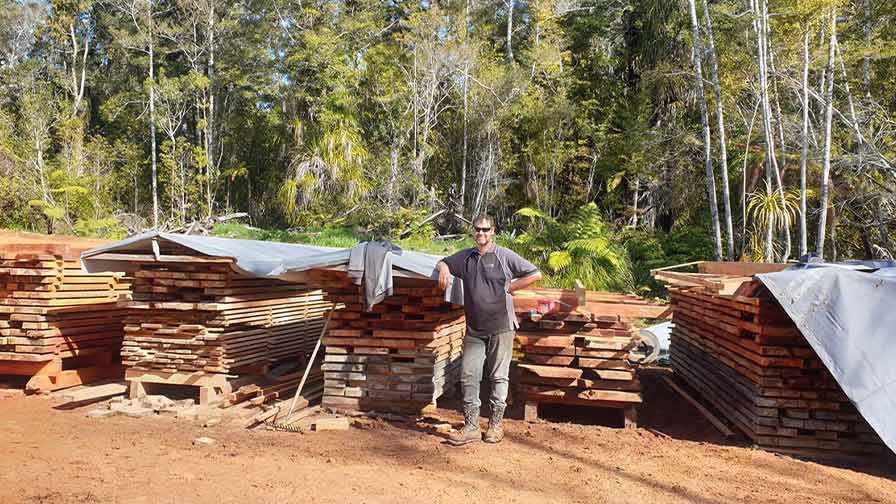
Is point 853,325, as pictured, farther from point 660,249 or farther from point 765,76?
point 660,249

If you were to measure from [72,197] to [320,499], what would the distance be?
21624mm

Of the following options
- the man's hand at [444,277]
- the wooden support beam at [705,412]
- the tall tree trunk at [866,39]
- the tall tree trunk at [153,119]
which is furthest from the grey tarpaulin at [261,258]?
the tall tree trunk at [153,119]

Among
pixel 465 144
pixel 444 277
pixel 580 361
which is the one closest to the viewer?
pixel 444 277

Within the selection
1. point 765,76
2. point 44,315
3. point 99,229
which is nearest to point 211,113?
point 99,229

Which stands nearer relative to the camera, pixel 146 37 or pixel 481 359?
pixel 481 359

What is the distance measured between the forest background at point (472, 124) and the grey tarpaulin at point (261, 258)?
8286mm

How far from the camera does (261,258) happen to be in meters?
7.44

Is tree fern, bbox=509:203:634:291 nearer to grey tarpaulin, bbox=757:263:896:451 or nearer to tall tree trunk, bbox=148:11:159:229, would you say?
grey tarpaulin, bbox=757:263:896:451

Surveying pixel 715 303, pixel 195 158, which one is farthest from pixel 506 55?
pixel 715 303

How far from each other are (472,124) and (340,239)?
18.7ft

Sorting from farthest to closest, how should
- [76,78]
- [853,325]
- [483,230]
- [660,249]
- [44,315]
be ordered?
[76,78]
[660,249]
[44,315]
[483,230]
[853,325]

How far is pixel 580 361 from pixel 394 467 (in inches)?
97.4

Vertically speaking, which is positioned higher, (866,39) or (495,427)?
(866,39)

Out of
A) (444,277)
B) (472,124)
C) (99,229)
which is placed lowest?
(444,277)
